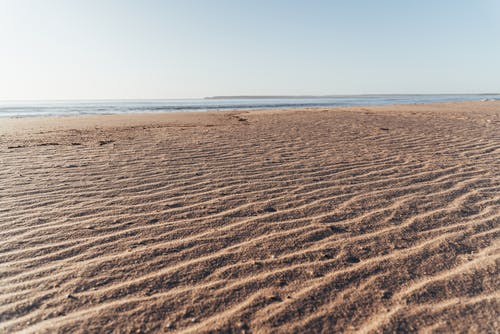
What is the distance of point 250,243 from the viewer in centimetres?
290

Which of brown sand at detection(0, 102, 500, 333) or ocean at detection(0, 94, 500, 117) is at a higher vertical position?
ocean at detection(0, 94, 500, 117)

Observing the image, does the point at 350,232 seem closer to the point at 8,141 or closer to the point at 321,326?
the point at 321,326

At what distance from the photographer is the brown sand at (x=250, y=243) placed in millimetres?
2076

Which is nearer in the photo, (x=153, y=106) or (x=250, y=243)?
(x=250, y=243)

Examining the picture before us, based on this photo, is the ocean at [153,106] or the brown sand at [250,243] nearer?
the brown sand at [250,243]

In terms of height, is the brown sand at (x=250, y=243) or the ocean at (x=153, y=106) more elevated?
the ocean at (x=153, y=106)

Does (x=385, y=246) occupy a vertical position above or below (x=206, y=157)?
below

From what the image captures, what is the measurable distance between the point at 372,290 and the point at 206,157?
388cm

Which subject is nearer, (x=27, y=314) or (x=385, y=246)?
(x=27, y=314)

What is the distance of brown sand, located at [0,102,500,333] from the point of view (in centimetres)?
208

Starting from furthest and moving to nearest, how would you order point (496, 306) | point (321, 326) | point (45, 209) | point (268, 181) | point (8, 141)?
point (8, 141) < point (268, 181) < point (45, 209) < point (496, 306) < point (321, 326)

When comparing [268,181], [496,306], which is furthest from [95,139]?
[496,306]

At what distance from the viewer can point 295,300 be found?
2.19 m

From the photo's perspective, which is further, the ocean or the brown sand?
the ocean
